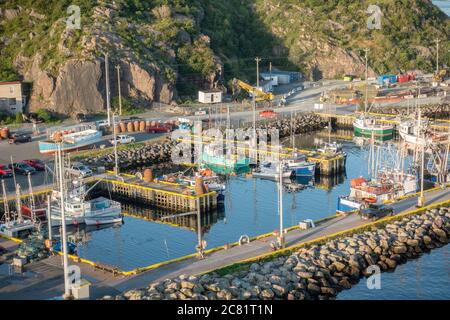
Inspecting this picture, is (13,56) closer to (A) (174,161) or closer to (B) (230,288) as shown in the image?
(A) (174,161)

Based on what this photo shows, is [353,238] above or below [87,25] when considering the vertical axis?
below

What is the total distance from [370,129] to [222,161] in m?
20.4

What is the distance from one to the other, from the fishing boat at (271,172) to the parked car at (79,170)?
13279mm

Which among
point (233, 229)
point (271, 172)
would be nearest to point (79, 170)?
point (271, 172)

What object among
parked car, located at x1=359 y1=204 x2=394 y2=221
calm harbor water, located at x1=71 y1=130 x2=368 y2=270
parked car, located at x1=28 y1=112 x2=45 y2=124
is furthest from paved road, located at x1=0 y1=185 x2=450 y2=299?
parked car, located at x1=28 y1=112 x2=45 y2=124

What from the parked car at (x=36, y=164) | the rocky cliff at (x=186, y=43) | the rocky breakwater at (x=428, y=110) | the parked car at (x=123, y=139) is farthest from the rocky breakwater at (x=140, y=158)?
the rocky breakwater at (x=428, y=110)

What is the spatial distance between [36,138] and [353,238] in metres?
38.0

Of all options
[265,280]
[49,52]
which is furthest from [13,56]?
[265,280]

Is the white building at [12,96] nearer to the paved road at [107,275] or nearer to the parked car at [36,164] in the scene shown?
the parked car at [36,164]

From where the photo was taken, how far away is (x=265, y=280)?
39094 millimetres

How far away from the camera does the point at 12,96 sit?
3265 inches

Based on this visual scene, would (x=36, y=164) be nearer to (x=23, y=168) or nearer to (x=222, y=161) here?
(x=23, y=168)

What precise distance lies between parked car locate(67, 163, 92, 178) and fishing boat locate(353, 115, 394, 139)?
31.4m

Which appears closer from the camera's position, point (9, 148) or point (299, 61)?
point (9, 148)
